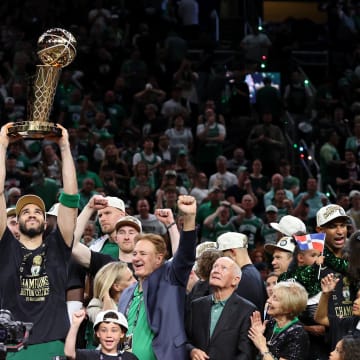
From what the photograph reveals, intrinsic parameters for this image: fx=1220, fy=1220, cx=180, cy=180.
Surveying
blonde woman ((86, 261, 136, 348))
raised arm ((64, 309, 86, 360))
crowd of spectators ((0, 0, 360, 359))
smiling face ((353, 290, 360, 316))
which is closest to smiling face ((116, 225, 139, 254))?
blonde woman ((86, 261, 136, 348))

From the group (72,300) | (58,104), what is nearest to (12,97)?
(58,104)

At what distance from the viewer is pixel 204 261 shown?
9.61m

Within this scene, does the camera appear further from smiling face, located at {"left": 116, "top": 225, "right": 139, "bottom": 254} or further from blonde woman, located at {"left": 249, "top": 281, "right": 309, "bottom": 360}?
smiling face, located at {"left": 116, "top": 225, "right": 139, "bottom": 254}

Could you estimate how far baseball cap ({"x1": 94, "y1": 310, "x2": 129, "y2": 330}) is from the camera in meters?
8.37

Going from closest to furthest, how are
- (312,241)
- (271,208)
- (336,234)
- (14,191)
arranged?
1. (312,241)
2. (336,234)
3. (14,191)
4. (271,208)

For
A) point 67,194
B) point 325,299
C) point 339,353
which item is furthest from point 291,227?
point 339,353

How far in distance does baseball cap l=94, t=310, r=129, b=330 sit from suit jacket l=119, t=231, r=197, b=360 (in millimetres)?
317

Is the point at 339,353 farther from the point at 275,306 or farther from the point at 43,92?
the point at 43,92

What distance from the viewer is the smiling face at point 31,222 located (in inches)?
346

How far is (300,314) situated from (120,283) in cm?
139

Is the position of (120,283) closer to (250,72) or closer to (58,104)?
(58,104)

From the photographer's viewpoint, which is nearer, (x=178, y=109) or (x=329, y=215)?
(x=329, y=215)

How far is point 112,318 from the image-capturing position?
8.38m

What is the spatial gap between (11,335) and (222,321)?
2.07 metres
